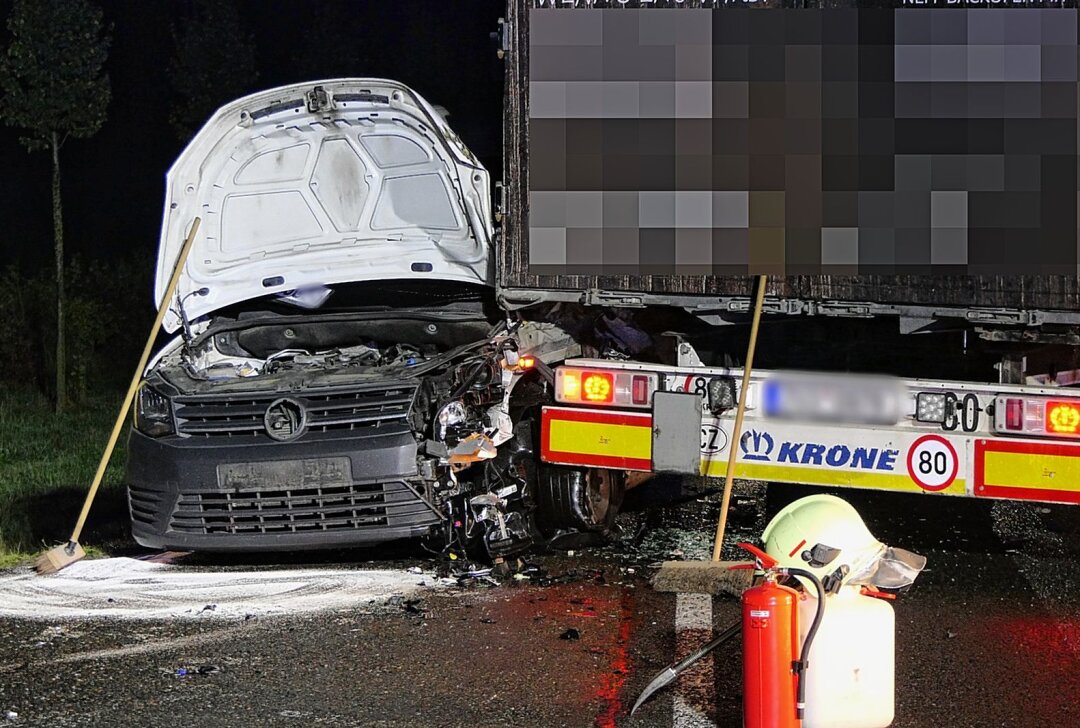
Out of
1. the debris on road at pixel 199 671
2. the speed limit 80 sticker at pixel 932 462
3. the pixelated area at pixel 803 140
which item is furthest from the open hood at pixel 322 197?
the debris on road at pixel 199 671

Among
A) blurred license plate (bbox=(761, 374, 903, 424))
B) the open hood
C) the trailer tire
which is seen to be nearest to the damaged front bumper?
the trailer tire

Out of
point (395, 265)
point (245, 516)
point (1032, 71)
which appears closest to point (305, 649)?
point (245, 516)

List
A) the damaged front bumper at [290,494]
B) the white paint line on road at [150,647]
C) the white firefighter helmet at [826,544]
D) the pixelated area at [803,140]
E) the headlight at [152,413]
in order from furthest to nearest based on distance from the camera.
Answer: the headlight at [152,413]
the damaged front bumper at [290,494]
the pixelated area at [803,140]
the white paint line on road at [150,647]
the white firefighter helmet at [826,544]

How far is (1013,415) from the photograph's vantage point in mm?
5895

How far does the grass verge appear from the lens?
790 centimetres

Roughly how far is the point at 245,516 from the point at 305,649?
1136mm

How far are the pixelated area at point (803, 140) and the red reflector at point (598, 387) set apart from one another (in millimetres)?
491

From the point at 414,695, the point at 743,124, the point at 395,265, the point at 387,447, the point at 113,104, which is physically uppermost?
the point at 113,104

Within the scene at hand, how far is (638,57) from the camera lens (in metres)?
6.16

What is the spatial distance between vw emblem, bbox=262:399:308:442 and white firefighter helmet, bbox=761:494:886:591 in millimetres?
2787

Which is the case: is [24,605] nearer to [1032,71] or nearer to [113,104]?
[1032,71]

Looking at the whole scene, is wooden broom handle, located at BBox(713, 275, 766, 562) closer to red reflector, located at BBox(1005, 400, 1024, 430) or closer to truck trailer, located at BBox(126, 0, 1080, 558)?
truck trailer, located at BBox(126, 0, 1080, 558)

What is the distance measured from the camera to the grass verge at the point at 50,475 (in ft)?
25.9

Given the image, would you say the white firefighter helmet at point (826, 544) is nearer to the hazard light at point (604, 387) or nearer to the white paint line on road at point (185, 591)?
the hazard light at point (604, 387)
